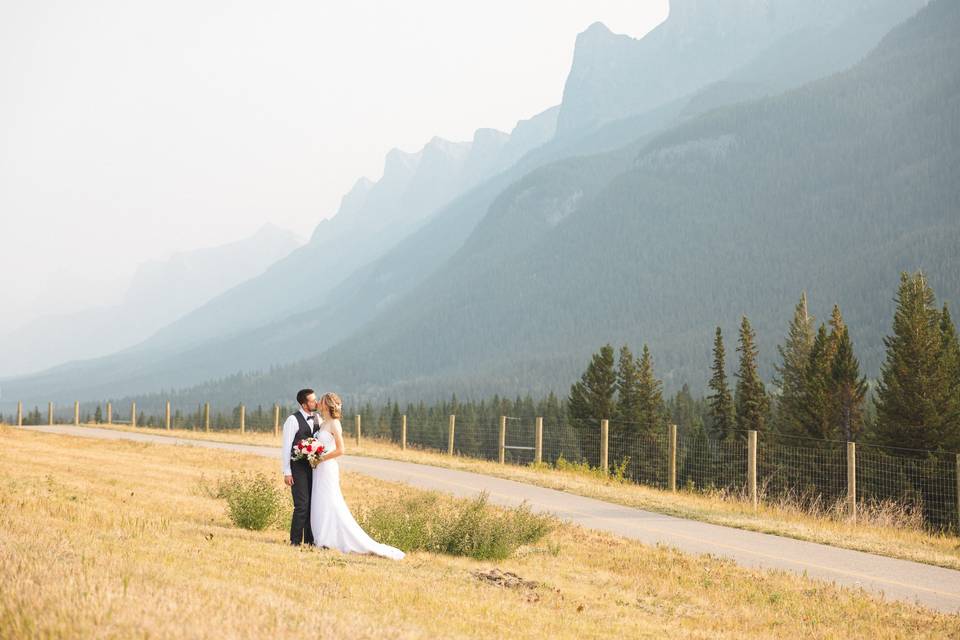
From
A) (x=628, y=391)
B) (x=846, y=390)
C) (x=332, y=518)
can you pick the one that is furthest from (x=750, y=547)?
(x=628, y=391)

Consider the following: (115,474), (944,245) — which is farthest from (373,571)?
(944,245)

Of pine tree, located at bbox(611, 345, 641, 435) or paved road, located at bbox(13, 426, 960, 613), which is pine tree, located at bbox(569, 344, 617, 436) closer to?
pine tree, located at bbox(611, 345, 641, 435)

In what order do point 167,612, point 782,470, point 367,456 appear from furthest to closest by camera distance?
1. point 782,470
2. point 367,456
3. point 167,612

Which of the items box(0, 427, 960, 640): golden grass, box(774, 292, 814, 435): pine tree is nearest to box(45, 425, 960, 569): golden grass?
box(0, 427, 960, 640): golden grass

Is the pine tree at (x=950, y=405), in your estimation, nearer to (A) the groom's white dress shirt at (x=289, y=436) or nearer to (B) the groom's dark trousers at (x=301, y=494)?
(B) the groom's dark trousers at (x=301, y=494)

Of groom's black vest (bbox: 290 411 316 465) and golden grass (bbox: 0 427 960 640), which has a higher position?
groom's black vest (bbox: 290 411 316 465)

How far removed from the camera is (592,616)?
30.6 ft

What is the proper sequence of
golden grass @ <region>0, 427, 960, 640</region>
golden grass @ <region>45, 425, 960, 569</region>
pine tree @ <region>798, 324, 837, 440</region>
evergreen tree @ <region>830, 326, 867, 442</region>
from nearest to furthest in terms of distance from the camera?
golden grass @ <region>0, 427, 960, 640</region>
golden grass @ <region>45, 425, 960, 569</region>
evergreen tree @ <region>830, 326, 867, 442</region>
pine tree @ <region>798, 324, 837, 440</region>

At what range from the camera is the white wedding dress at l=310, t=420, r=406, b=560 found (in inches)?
449

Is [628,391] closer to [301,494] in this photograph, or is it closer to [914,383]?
Answer: [914,383]

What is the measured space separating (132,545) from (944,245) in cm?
20042

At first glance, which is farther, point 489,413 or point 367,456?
point 489,413

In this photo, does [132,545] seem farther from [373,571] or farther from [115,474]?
[115,474]

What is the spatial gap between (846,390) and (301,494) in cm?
5123
